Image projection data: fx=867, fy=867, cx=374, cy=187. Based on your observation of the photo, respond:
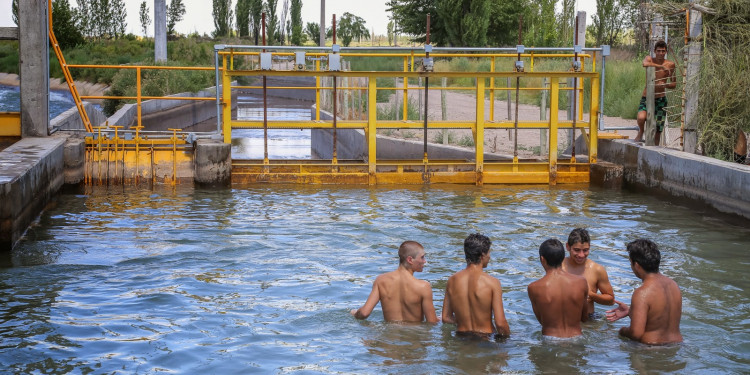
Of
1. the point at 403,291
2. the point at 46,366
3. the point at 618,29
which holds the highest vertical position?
the point at 618,29

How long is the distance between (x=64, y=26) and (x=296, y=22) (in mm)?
23984

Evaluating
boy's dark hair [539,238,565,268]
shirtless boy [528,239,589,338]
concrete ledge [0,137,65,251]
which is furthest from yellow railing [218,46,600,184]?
boy's dark hair [539,238,565,268]

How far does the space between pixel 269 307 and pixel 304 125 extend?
299 inches

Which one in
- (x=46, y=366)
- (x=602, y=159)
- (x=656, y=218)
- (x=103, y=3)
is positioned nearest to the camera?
(x=46, y=366)

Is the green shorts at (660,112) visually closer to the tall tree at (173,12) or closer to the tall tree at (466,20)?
the tall tree at (466,20)

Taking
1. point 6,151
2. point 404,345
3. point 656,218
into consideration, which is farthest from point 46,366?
point 656,218

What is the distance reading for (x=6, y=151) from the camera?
43.1 ft

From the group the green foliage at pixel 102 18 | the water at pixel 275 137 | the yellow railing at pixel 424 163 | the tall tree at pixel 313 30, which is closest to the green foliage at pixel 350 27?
the tall tree at pixel 313 30

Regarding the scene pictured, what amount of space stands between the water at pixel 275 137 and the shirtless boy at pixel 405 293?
51.6 ft

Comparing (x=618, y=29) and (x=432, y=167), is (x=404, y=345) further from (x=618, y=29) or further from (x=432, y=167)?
(x=618, y=29)

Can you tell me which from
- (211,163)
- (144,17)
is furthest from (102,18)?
(211,163)

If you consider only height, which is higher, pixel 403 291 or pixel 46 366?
pixel 403 291

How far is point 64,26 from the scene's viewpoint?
187ft

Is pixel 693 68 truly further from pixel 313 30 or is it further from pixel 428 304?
pixel 313 30
